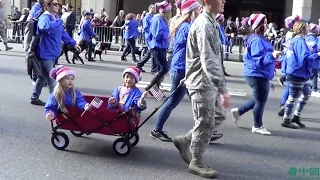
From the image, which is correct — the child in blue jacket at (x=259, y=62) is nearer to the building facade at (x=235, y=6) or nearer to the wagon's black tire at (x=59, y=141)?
the wagon's black tire at (x=59, y=141)

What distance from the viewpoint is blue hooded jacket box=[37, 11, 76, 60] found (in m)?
8.01

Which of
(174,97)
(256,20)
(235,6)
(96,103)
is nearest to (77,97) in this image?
(96,103)

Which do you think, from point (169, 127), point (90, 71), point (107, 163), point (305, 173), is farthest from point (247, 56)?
point (90, 71)

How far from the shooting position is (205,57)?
468 centimetres

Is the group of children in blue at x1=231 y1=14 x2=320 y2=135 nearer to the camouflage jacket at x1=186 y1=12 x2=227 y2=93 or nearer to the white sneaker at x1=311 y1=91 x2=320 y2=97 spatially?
the camouflage jacket at x1=186 y1=12 x2=227 y2=93

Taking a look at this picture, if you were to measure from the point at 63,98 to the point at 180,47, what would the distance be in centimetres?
173

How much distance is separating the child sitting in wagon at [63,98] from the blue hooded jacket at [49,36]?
7.31ft

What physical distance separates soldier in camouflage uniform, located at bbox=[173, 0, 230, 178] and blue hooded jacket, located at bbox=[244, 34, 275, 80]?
202cm

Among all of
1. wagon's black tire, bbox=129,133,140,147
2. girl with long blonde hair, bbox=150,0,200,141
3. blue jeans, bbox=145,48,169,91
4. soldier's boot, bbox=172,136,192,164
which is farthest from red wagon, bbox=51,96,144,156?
blue jeans, bbox=145,48,169,91

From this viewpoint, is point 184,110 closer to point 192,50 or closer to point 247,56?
point 247,56

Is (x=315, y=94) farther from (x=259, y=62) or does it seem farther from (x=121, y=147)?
(x=121, y=147)

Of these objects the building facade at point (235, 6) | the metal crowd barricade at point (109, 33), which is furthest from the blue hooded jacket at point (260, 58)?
the building facade at point (235, 6)

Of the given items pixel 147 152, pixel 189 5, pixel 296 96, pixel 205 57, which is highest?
pixel 189 5

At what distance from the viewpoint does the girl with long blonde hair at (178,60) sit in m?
6.35
